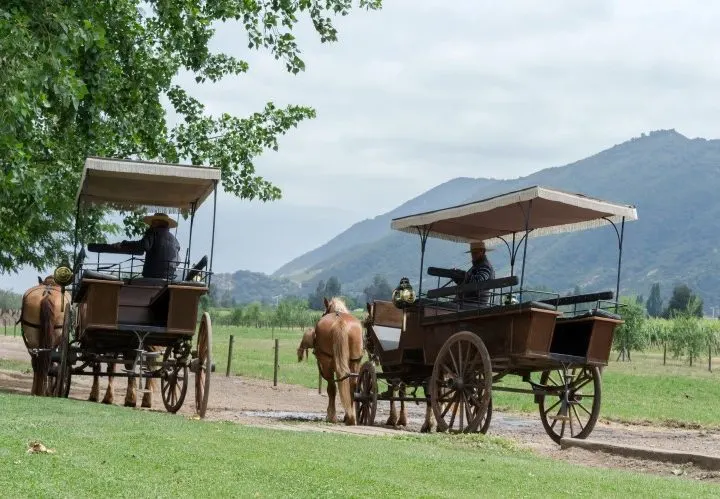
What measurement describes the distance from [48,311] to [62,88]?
437cm

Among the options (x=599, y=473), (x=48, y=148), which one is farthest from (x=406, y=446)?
(x=48, y=148)

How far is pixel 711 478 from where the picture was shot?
1258 centimetres

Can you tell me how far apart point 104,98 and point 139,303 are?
5986 millimetres

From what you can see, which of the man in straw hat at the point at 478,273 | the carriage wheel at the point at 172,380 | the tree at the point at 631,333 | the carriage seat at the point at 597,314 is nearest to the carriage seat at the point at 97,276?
the carriage wheel at the point at 172,380

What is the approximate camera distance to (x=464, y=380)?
16.1 meters

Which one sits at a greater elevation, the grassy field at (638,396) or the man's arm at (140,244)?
the man's arm at (140,244)

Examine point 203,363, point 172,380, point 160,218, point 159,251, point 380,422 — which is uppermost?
point 160,218

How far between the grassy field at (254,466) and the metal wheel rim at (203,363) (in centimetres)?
230

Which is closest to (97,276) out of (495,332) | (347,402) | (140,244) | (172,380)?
(140,244)

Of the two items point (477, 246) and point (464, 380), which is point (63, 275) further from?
point (464, 380)

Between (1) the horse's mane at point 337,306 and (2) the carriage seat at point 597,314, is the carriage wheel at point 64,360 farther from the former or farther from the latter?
(2) the carriage seat at point 597,314

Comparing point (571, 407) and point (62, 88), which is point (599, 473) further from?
point (62, 88)

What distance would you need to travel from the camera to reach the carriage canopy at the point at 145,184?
16.4 meters

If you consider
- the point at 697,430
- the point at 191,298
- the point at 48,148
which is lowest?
the point at 697,430
